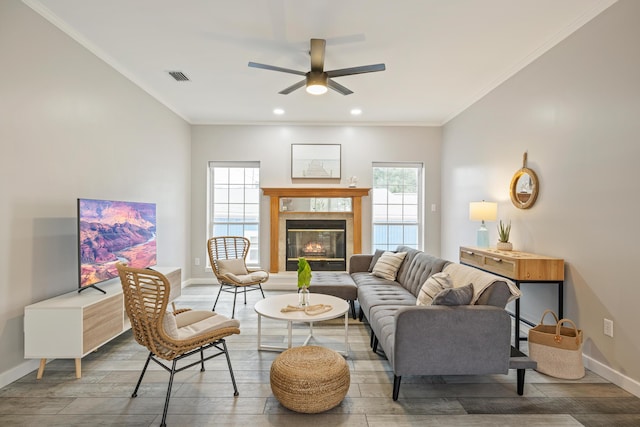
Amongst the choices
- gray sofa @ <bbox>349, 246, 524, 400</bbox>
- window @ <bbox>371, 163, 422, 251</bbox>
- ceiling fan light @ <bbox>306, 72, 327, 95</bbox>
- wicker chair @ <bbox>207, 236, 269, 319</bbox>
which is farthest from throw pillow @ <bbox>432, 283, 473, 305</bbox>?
window @ <bbox>371, 163, 422, 251</bbox>

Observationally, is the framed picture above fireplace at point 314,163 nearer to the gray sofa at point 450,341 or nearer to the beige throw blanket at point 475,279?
the beige throw blanket at point 475,279

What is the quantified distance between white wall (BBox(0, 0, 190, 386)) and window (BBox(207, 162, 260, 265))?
1986 millimetres

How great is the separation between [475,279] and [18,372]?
3.50 meters

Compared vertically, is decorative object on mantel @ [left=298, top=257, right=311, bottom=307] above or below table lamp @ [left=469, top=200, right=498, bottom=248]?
below

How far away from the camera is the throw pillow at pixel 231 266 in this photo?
4.36 meters

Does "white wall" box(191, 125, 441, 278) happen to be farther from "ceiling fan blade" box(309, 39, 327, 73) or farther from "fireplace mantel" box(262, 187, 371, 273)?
"ceiling fan blade" box(309, 39, 327, 73)

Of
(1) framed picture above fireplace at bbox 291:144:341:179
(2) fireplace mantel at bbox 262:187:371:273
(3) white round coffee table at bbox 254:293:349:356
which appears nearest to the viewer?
(3) white round coffee table at bbox 254:293:349:356

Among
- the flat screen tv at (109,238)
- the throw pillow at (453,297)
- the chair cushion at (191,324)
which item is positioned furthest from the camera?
the flat screen tv at (109,238)

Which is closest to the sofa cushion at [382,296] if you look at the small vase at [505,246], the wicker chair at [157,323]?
the small vase at [505,246]

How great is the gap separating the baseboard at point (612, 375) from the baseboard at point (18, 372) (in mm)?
4424

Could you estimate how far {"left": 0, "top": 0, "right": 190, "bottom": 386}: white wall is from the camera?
2412mm

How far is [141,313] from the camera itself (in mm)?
2006

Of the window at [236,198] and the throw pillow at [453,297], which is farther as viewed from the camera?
the window at [236,198]

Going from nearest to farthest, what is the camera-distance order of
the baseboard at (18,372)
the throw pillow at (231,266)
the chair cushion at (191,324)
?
the chair cushion at (191,324) < the baseboard at (18,372) < the throw pillow at (231,266)
